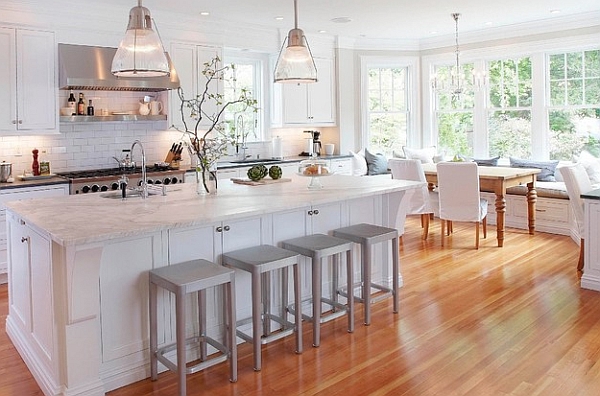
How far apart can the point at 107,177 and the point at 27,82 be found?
116 cm

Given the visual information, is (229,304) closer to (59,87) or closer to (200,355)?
(200,355)

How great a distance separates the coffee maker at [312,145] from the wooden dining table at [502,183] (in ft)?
5.86

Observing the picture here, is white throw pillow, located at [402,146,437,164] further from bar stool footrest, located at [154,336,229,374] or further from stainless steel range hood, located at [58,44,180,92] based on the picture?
bar stool footrest, located at [154,336,229,374]

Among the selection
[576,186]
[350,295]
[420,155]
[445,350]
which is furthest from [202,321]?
[420,155]

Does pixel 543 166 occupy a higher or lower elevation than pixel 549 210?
higher

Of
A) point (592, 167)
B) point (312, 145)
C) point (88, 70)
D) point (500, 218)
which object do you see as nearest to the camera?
point (88, 70)

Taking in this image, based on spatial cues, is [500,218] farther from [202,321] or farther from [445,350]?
[202,321]

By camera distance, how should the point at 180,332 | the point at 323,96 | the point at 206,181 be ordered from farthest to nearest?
the point at 323,96, the point at 206,181, the point at 180,332

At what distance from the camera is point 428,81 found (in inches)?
344

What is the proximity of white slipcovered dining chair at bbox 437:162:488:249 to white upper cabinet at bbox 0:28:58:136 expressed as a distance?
403cm

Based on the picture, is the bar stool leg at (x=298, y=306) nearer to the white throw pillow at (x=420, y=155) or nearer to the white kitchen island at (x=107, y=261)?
the white kitchen island at (x=107, y=261)

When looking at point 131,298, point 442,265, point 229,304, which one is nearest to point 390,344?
point 229,304

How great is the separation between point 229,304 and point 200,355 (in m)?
0.57

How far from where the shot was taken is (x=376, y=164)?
8.23 meters
